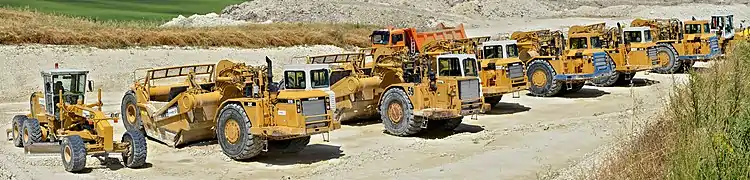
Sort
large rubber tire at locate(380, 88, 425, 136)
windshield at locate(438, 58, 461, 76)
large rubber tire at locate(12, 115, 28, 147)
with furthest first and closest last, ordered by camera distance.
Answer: windshield at locate(438, 58, 461, 76)
large rubber tire at locate(380, 88, 425, 136)
large rubber tire at locate(12, 115, 28, 147)

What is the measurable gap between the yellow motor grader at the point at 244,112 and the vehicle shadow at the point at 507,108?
7.32 meters

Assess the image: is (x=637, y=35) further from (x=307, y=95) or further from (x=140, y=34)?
(x=140, y=34)

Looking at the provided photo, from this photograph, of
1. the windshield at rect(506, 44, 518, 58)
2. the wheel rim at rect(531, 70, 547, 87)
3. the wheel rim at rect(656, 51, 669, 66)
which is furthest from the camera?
the wheel rim at rect(656, 51, 669, 66)

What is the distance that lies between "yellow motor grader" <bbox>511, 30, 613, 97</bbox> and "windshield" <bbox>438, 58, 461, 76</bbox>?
257 inches

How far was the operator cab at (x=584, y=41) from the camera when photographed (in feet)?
79.1

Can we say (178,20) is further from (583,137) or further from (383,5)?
(583,137)

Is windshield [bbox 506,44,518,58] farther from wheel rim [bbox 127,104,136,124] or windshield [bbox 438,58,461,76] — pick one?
wheel rim [bbox 127,104,136,124]

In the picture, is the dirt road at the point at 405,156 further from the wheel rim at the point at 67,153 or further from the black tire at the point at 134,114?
the black tire at the point at 134,114

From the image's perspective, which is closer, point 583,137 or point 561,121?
point 583,137

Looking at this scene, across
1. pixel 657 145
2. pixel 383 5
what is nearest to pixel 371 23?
pixel 383 5

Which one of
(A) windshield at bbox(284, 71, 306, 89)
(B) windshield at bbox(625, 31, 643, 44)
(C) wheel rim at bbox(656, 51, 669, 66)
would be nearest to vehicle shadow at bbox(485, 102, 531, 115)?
(B) windshield at bbox(625, 31, 643, 44)

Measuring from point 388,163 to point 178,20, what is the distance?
32.9 m

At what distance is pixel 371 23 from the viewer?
1977 inches

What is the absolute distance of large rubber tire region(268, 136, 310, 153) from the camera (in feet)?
49.2
